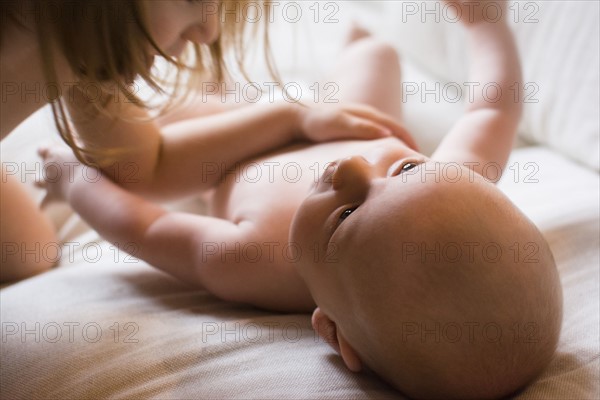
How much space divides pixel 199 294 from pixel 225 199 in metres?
0.18

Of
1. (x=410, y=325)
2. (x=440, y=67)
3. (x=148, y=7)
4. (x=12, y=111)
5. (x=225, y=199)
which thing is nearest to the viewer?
(x=410, y=325)

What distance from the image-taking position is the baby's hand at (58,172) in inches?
41.5

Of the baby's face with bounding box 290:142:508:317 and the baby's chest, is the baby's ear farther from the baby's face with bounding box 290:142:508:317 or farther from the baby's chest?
Result: the baby's chest

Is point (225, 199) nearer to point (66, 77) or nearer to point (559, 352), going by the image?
point (66, 77)

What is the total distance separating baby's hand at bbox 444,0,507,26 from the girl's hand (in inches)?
8.4

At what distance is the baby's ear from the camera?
2.42 ft

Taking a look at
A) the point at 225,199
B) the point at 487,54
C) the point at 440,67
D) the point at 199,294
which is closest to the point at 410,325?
the point at 199,294

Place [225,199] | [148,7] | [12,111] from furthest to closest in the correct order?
[225,199], [12,111], [148,7]

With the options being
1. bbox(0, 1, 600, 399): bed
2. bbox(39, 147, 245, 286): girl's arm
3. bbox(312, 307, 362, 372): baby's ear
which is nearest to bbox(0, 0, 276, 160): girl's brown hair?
bbox(39, 147, 245, 286): girl's arm

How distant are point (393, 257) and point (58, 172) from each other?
62cm

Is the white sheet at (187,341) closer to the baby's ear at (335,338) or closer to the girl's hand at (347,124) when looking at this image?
the baby's ear at (335,338)

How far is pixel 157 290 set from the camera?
3.08ft

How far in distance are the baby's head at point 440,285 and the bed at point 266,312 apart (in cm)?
5

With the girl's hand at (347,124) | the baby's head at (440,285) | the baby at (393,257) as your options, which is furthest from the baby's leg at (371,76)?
the baby's head at (440,285)
